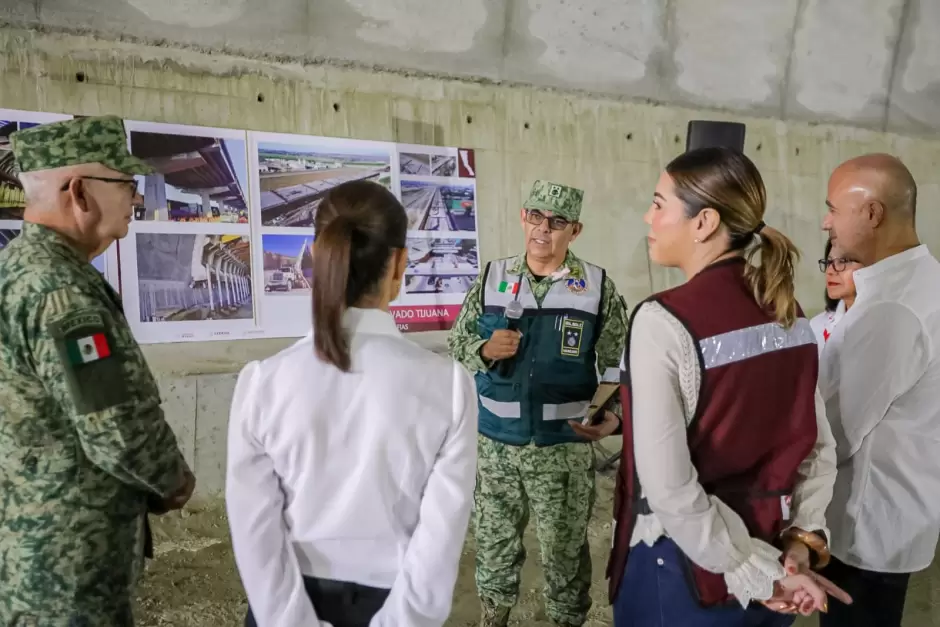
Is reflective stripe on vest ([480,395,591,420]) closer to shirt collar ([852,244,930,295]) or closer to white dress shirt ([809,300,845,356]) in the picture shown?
white dress shirt ([809,300,845,356])

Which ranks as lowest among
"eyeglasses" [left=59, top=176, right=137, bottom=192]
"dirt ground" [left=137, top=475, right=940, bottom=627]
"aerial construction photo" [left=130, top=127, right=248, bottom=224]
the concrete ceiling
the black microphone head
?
"dirt ground" [left=137, top=475, right=940, bottom=627]

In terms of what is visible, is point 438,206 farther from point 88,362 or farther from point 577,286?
point 88,362

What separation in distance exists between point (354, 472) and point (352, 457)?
2 cm

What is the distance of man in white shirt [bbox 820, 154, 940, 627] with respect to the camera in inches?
49.4

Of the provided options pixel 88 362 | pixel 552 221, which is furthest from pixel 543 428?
pixel 88 362

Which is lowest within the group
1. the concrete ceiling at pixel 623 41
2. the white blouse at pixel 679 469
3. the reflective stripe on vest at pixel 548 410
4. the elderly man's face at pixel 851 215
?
the reflective stripe on vest at pixel 548 410

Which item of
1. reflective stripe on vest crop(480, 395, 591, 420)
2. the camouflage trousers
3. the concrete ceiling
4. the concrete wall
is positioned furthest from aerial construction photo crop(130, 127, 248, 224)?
the camouflage trousers

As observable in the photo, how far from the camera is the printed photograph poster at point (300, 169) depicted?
2786 millimetres

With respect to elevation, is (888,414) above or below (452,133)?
below

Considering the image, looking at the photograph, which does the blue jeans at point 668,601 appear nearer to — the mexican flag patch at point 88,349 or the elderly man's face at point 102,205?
the mexican flag patch at point 88,349

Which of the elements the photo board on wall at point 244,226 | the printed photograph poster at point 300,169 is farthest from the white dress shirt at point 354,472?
the printed photograph poster at point 300,169

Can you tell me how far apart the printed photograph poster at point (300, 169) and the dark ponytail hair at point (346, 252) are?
6.11 feet

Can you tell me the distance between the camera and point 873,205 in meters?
1.37

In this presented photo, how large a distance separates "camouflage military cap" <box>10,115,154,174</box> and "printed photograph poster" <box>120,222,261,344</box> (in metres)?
1.42
